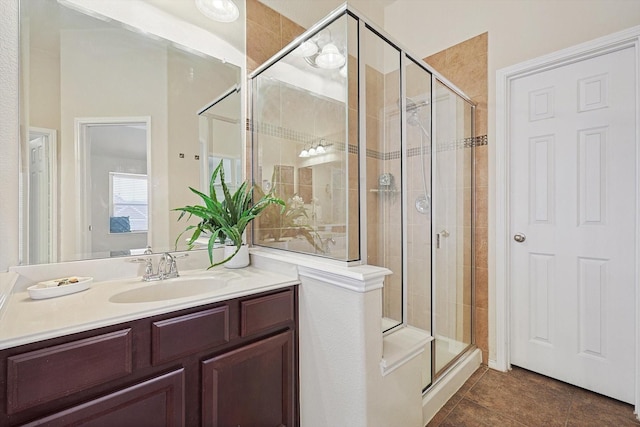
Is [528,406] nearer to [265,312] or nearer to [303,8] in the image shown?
[265,312]

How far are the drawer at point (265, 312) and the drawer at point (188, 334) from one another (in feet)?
0.25

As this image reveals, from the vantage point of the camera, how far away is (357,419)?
1157 mm

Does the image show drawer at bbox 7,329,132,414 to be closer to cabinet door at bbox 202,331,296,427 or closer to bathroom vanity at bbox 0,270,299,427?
bathroom vanity at bbox 0,270,299,427

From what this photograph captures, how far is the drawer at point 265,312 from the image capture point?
1.20 meters

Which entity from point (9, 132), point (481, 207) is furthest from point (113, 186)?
point (481, 207)

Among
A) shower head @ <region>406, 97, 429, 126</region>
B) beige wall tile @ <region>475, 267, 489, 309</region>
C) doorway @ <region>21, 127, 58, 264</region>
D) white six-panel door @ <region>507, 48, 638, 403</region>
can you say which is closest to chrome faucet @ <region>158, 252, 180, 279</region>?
doorway @ <region>21, 127, 58, 264</region>

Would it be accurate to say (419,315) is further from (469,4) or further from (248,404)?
(469,4)

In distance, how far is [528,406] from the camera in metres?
1.67

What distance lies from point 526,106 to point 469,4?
933 millimetres

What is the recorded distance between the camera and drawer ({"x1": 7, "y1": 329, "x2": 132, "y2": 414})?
76cm

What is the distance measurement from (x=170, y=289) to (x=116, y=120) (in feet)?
2.81

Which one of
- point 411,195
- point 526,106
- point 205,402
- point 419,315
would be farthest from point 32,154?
point 526,106

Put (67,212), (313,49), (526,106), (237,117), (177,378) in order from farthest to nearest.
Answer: (526,106) < (237,117) < (313,49) < (67,212) < (177,378)

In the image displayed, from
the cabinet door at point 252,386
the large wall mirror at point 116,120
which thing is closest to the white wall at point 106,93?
the large wall mirror at point 116,120
